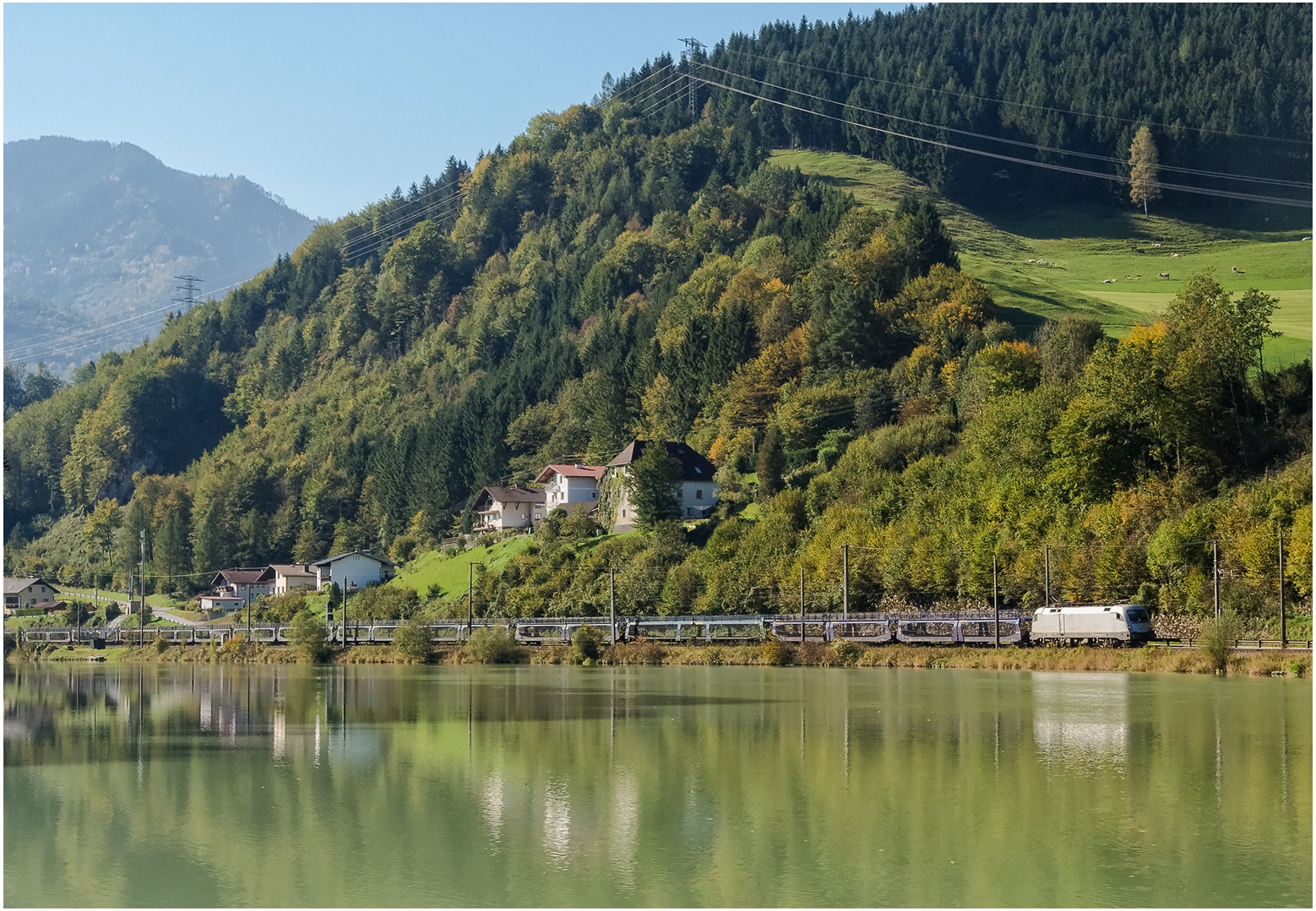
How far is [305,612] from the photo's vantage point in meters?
113

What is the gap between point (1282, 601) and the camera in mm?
50656

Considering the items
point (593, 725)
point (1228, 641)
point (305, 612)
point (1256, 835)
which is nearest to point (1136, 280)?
point (305, 612)

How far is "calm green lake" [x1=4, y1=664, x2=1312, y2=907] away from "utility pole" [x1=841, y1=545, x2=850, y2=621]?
29534 mm

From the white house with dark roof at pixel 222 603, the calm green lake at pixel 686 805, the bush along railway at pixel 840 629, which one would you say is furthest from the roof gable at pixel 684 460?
the calm green lake at pixel 686 805

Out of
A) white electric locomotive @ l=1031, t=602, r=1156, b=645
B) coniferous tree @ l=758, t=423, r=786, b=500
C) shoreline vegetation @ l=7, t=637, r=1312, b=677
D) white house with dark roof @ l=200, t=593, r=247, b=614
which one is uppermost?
coniferous tree @ l=758, t=423, r=786, b=500

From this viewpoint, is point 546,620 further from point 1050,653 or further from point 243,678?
point 1050,653

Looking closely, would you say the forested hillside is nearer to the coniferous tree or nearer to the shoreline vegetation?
the coniferous tree

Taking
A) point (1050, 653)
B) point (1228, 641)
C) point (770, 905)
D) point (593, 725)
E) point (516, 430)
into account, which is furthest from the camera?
point (516, 430)

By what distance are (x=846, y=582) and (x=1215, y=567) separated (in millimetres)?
20562

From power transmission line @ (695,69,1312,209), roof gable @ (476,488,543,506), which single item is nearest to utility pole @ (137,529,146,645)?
roof gable @ (476,488,543,506)

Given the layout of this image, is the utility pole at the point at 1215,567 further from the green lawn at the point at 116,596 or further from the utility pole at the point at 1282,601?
the green lawn at the point at 116,596

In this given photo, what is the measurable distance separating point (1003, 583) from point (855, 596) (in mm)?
9344

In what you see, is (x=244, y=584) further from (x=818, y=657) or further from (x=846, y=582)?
(x=818, y=657)

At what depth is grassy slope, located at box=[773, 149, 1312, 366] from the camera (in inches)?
4692
